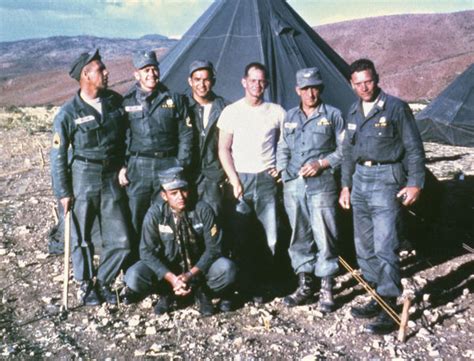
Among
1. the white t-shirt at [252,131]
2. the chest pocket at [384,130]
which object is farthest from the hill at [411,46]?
the chest pocket at [384,130]

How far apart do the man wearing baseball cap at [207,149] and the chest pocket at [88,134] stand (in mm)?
867

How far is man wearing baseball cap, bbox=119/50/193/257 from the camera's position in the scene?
4699 millimetres

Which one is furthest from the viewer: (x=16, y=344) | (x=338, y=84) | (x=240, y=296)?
(x=338, y=84)

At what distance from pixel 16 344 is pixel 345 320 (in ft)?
8.92

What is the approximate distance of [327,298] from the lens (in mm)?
4688

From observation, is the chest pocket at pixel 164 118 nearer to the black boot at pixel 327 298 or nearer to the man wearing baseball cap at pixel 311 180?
the man wearing baseball cap at pixel 311 180

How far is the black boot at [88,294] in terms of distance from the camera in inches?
190

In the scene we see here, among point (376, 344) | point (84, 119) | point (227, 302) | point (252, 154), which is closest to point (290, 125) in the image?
point (252, 154)

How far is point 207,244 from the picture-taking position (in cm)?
452

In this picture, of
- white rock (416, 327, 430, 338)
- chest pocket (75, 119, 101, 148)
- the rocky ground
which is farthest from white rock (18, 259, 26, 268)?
white rock (416, 327, 430, 338)

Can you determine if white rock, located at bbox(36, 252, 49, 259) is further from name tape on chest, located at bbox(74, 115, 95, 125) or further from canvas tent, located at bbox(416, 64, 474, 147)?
canvas tent, located at bbox(416, 64, 474, 147)

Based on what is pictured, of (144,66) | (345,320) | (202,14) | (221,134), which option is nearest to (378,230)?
(345,320)

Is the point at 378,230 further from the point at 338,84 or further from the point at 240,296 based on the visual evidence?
the point at 338,84

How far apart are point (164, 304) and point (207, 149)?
1456 millimetres
